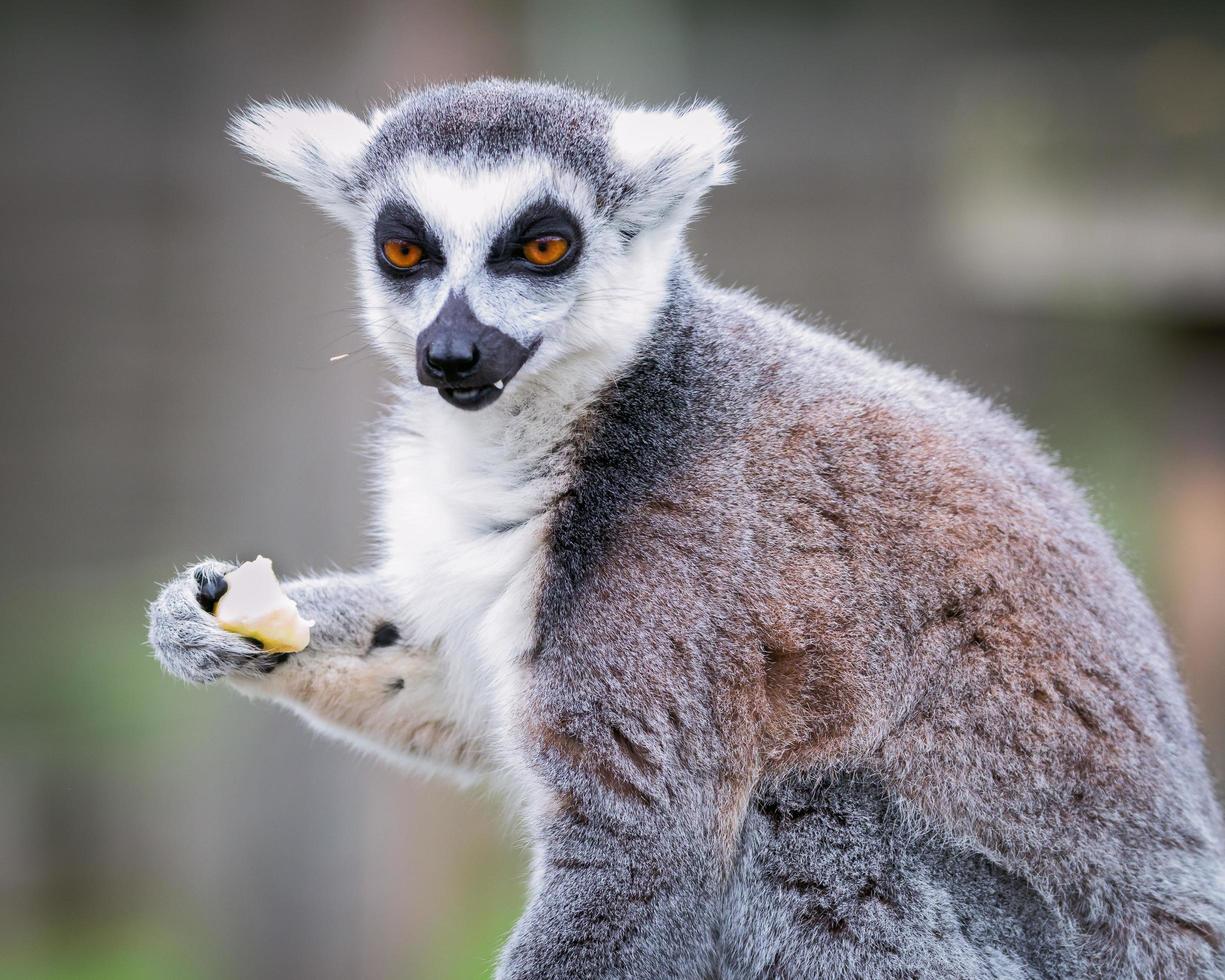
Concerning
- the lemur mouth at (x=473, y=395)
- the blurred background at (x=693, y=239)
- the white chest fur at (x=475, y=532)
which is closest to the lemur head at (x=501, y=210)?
the lemur mouth at (x=473, y=395)

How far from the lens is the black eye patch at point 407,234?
2.96 metres

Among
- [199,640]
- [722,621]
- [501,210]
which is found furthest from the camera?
[199,640]

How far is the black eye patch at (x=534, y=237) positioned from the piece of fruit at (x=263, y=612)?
0.92 m

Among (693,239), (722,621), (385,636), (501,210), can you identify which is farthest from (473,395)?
(693,239)

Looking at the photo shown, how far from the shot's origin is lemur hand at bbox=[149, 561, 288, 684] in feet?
10.6

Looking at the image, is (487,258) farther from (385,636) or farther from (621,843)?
(621,843)

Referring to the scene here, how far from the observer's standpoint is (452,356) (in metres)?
2.70

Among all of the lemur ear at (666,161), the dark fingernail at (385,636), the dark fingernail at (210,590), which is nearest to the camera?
the lemur ear at (666,161)

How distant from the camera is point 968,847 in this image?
2.82 meters

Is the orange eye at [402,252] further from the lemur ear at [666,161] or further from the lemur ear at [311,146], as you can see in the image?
the lemur ear at [666,161]

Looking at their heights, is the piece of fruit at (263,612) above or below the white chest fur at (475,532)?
below

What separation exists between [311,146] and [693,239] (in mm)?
3601

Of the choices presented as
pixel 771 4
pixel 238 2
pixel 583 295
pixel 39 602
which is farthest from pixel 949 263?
pixel 39 602

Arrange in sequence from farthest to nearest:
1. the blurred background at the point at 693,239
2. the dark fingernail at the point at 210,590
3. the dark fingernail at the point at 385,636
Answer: the blurred background at the point at 693,239 < the dark fingernail at the point at 385,636 < the dark fingernail at the point at 210,590
